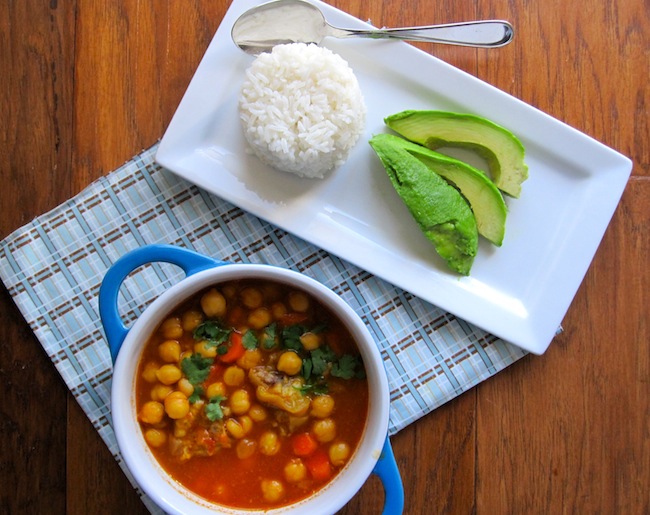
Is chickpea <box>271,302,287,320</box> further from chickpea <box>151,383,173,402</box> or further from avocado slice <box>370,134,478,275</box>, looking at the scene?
avocado slice <box>370,134,478,275</box>

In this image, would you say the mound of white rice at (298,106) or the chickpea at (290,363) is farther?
the mound of white rice at (298,106)

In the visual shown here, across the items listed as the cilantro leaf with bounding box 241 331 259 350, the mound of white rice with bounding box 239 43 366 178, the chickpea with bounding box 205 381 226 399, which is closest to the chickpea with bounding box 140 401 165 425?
the chickpea with bounding box 205 381 226 399

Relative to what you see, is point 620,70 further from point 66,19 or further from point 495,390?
point 66,19

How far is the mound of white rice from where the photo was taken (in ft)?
5.11

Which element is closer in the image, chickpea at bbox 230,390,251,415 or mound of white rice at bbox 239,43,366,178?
chickpea at bbox 230,390,251,415

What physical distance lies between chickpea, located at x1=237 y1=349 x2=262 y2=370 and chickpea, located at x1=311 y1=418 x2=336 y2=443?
0.19 meters

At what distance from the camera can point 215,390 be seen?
1.44 meters

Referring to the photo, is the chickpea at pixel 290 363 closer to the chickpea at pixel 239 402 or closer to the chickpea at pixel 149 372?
the chickpea at pixel 239 402

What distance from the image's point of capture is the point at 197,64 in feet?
5.54

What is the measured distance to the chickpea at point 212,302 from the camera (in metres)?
1.43

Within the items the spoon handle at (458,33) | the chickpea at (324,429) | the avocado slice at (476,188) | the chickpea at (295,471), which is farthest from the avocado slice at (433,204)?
the chickpea at (295,471)

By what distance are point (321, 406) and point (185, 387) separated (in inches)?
11.8

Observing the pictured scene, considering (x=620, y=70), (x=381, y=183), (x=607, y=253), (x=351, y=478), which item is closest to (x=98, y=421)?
(x=351, y=478)

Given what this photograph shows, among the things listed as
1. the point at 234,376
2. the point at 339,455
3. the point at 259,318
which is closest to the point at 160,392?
the point at 234,376
